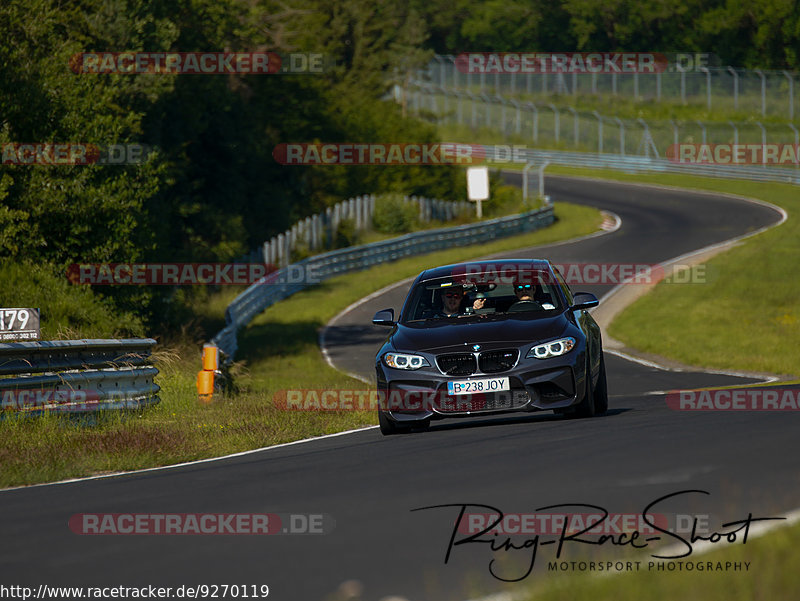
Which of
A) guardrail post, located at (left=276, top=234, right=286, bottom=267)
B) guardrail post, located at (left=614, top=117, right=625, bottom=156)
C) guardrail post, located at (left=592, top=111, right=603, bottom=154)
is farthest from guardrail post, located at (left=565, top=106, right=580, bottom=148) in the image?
guardrail post, located at (left=276, top=234, right=286, bottom=267)

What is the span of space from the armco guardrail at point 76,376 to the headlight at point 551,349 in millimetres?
4907

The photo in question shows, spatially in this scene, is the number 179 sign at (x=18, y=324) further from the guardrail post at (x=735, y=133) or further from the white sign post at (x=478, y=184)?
the guardrail post at (x=735, y=133)

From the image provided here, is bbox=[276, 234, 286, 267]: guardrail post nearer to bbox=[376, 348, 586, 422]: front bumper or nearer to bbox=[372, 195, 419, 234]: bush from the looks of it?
bbox=[372, 195, 419, 234]: bush

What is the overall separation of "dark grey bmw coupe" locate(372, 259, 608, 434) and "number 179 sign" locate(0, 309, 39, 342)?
11.5 ft

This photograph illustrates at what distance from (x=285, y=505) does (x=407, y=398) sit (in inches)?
164

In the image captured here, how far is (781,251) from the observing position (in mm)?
38344

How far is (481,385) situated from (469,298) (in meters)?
1.79

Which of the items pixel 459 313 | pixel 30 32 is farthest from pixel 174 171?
pixel 459 313

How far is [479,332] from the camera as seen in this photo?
1132 centimetres

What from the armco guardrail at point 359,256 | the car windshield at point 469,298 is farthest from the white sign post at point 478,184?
the car windshield at point 469,298

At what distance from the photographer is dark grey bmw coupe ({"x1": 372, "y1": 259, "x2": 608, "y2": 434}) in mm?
10914

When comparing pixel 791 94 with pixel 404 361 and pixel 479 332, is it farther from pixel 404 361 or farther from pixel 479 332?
pixel 404 361

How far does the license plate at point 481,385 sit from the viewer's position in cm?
1089

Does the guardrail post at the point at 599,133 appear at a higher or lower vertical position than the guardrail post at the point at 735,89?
lower
